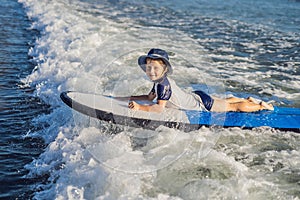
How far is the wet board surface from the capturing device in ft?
18.9

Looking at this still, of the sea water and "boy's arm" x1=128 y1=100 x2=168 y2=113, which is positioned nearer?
the sea water

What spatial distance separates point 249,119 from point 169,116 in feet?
4.72

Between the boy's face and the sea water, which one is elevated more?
the boy's face

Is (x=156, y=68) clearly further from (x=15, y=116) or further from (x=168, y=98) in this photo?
(x=15, y=116)

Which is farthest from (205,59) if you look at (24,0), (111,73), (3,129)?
(24,0)

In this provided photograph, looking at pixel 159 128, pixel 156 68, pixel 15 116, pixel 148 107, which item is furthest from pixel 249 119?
pixel 15 116

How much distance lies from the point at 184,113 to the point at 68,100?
182cm

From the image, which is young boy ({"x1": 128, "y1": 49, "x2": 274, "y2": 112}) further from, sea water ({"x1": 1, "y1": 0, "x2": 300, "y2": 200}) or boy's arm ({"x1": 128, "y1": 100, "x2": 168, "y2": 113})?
sea water ({"x1": 1, "y1": 0, "x2": 300, "y2": 200})

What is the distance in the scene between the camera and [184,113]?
19.7 ft

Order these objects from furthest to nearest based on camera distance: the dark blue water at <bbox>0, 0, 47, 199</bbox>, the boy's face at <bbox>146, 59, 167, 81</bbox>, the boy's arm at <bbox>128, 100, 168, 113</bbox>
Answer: the boy's arm at <bbox>128, 100, 168, 113</bbox> < the boy's face at <bbox>146, 59, 167, 81</bbox> < the dark blue water at <bbox>0, 0, 47, 199</bbox>

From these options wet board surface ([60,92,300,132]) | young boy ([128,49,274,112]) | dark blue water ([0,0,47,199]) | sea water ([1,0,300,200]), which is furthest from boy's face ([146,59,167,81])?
dark blue water ([0,0,47,199])

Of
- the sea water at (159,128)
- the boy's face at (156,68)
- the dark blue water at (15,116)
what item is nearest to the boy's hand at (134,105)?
the sea water at (159,128)

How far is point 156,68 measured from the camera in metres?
5.39

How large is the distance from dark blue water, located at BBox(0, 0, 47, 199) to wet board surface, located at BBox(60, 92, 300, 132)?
912 mm
